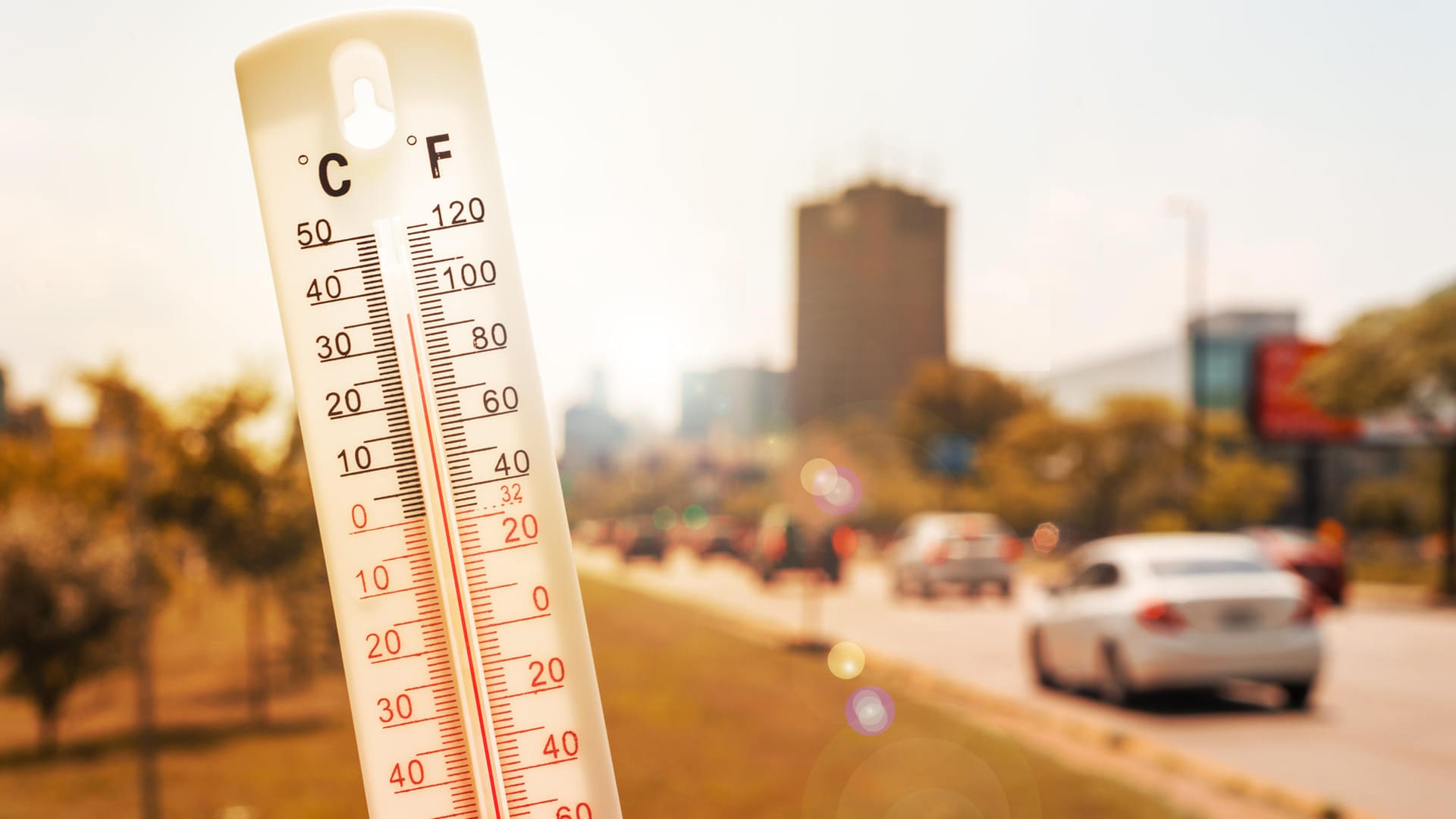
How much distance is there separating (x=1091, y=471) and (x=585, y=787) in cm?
5045

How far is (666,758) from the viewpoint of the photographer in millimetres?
8336

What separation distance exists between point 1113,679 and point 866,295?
102 meters

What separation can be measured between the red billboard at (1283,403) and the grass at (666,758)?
3462cm

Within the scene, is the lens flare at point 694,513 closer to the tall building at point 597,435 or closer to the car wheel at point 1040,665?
the tall building at point 597,435

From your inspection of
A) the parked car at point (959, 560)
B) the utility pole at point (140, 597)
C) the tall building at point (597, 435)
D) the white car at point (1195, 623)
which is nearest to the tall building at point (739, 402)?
the tall building at point (597, 435)

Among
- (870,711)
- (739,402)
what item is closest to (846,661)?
(870,711)

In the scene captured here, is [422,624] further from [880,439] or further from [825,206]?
[825,206]

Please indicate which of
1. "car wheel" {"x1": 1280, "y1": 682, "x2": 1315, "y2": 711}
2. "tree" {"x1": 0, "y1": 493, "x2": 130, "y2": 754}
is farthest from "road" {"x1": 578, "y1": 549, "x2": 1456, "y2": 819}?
"tree" {"x1": 0, "y1": 493, "x2": 130, "y2": 754}

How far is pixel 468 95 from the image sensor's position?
4.63 feet

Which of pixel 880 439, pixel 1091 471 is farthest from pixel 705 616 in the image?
pixel 880 439

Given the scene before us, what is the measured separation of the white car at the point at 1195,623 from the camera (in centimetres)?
1042

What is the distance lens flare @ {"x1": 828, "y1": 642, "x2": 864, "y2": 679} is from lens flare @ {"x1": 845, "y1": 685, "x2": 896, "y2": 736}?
1176 millimetres

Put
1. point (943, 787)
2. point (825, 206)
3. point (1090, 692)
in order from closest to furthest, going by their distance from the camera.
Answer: point (943, 787) < point (1090, 692) < point (825, 206)

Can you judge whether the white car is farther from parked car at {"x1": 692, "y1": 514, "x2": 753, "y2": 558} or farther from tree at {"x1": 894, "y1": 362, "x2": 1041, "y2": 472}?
tree at {"x1": 894, "y1": 362, "x2": 1041, "y2": 472}
